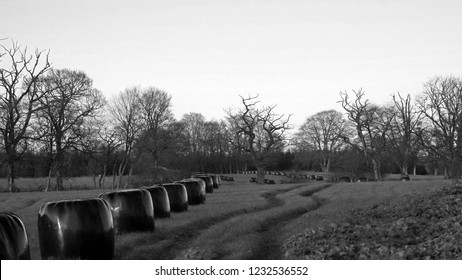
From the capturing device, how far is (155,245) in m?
13.4

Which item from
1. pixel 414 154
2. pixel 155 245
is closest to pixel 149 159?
pixel 414 154

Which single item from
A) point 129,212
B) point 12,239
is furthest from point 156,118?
point 12,239

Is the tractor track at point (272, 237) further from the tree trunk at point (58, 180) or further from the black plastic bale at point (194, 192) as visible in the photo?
the tree trunk at point (58, 180)

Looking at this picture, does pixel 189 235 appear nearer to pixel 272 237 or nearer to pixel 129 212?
pixel 129 212

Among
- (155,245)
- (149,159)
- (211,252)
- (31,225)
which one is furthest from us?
(149,159)

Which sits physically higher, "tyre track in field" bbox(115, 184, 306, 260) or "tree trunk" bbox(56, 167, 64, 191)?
"tree trunk" bbox(56, 167, 64, 191)

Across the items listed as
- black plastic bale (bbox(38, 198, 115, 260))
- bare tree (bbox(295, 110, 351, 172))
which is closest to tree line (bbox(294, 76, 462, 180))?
bare tree (bbox(295, 110, 351, 172))

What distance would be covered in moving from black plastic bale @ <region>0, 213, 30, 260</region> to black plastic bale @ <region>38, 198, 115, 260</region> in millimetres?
1579

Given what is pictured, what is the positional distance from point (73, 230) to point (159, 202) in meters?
8.09

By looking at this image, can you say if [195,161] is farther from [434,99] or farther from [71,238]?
[71,238]

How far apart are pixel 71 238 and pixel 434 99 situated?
5651 centimetres

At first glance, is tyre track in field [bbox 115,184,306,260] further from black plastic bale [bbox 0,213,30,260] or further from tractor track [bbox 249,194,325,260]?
black plastic bale [bbox 0,213,30,260]

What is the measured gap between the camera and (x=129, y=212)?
1541 cm

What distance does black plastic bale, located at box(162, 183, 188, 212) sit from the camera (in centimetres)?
2203
